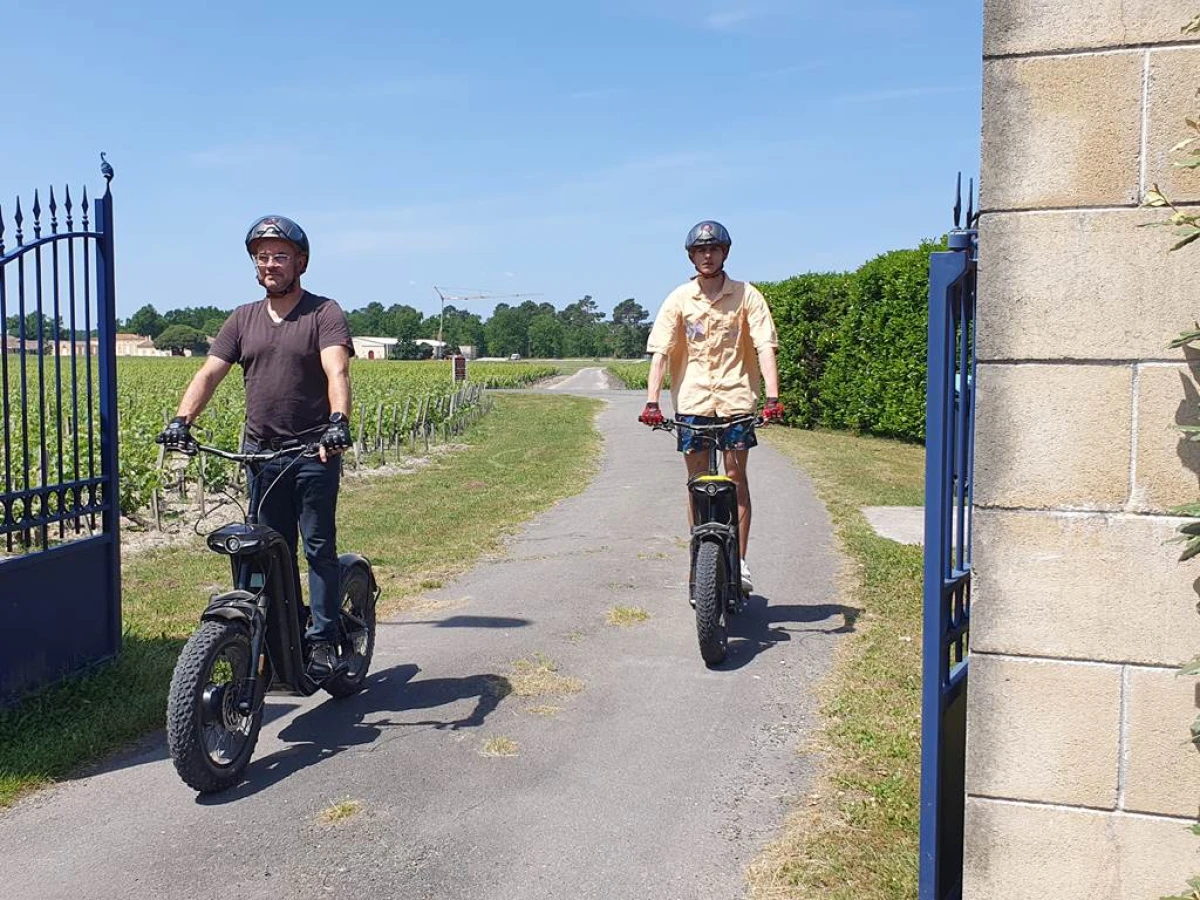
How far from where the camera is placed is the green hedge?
20078mm

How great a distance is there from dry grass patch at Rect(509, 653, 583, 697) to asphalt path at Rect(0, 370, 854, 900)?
0.06 metres

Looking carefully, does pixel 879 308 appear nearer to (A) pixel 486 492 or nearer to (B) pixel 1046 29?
(A) pixel 486 492

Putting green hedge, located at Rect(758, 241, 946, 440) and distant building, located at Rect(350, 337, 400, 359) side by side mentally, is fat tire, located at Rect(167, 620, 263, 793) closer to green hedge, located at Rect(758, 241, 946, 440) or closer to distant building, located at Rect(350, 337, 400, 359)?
green hedge, located at Rect(758, 241, 946, 440)

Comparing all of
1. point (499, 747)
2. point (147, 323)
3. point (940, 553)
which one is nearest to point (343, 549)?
point (499, 747)

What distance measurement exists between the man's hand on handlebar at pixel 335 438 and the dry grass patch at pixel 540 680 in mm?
1558

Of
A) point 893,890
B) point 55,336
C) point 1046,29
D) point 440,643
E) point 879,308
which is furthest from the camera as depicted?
point 879,308

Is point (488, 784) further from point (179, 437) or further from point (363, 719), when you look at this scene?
point (179, 437)

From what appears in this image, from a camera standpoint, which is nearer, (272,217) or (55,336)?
(272,217)

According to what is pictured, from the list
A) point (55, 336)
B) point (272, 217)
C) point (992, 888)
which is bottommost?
A: point (992, 888)

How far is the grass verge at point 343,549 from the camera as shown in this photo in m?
4.87

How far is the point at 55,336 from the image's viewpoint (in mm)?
5523

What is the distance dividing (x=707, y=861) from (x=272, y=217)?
3.07 metres

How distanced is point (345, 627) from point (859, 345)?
17.8 metres

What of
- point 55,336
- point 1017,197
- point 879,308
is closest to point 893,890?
point 1017,197
